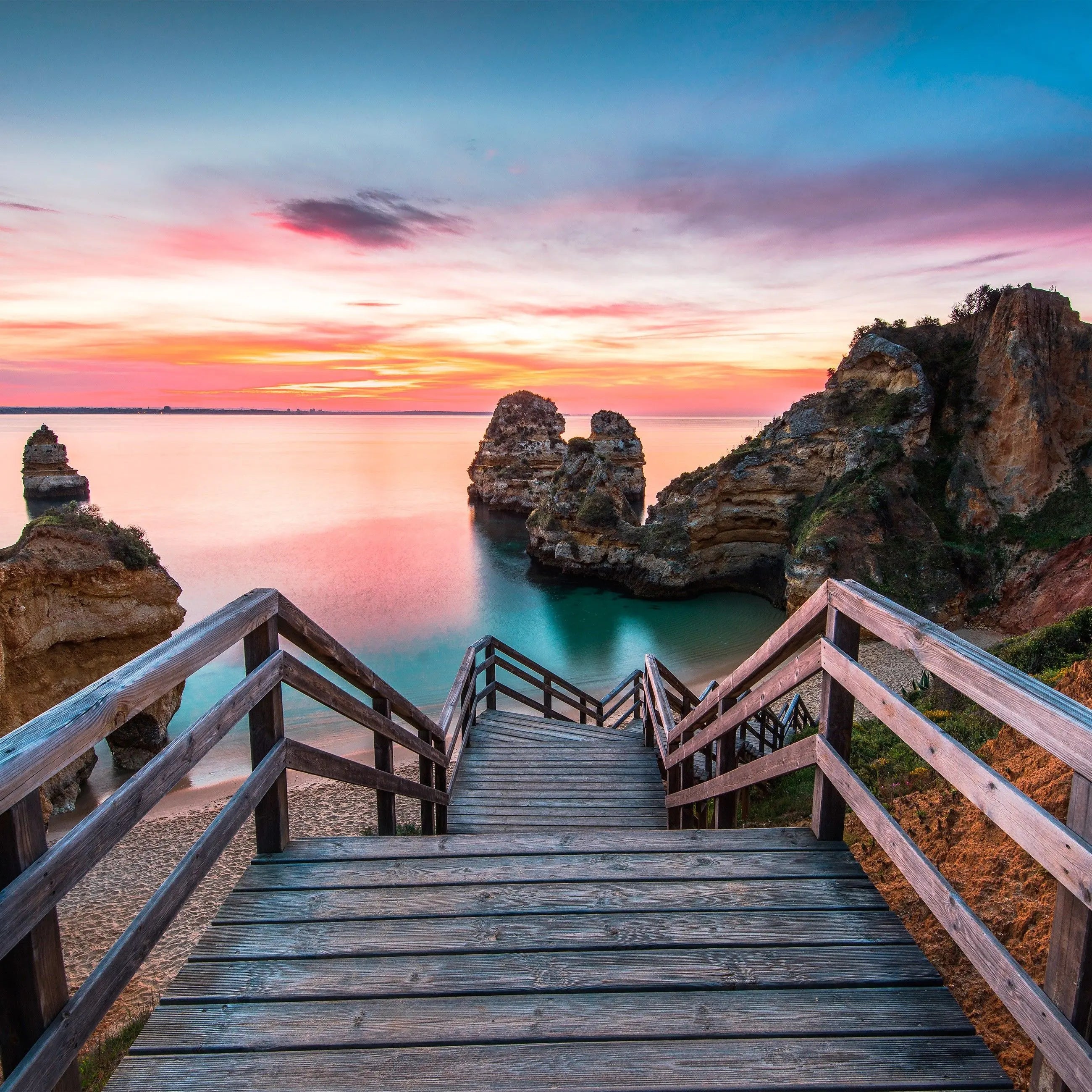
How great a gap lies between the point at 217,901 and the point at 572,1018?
8929mm

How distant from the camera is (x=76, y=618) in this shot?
14.5 metres

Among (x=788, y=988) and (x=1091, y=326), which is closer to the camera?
(x=788, y=988)

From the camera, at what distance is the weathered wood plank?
1.87 m

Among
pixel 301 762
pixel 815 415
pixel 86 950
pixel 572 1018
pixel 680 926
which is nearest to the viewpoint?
pixel 572 1018

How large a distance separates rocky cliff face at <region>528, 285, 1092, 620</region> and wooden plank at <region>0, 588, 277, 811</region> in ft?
71.3

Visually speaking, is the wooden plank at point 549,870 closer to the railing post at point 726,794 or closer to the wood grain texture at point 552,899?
the wood grain texture at point 552,899

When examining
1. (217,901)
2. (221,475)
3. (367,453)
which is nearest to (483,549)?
(217,901)

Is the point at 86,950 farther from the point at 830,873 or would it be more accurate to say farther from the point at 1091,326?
the point at 1091,326

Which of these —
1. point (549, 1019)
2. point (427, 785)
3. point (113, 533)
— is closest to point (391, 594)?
point (113, 533)

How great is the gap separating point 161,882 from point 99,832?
10001 mm

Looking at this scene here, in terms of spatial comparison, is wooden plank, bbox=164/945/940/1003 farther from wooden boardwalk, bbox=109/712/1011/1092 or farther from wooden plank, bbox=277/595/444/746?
wooden plank, bbox=277/595/444/746

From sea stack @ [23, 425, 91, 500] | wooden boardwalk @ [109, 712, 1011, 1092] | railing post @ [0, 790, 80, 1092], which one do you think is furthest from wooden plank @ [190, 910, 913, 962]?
sea stack @ [23, 425, 91, 500]

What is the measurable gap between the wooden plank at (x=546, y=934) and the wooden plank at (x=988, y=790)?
0.79m

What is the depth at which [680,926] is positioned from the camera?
2512 millimetres
